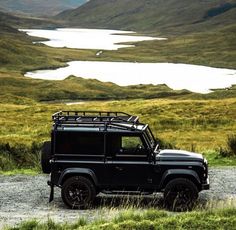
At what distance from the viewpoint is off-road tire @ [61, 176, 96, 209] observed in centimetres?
1727

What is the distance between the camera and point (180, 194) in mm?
16938

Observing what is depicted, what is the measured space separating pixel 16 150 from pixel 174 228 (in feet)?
59.0

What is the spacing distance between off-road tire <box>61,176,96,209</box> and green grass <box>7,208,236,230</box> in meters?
2.31

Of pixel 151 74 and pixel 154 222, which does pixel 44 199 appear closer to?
pixel 154 222

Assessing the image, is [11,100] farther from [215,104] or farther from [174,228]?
[174,228]

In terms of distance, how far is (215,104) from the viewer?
2825 inches

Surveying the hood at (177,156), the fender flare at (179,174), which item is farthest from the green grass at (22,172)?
the fender flare at (179,174)

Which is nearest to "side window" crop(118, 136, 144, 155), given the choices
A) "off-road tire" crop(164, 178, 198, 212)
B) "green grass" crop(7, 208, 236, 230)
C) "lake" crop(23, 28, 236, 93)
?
"off-road tire" crop(164, 178, 198, 212)

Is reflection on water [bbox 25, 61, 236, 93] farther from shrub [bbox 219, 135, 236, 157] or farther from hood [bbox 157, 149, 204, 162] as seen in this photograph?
hood [bbox 157, 149, 204, 162]

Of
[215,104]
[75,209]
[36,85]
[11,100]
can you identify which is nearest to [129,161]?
[75,209]

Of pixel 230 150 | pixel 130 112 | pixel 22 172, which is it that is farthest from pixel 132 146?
pixel 130 112

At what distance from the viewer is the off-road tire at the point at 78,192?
680 inches

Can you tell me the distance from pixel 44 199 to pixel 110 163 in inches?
126

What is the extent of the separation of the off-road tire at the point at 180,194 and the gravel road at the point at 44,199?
2.93 ft
